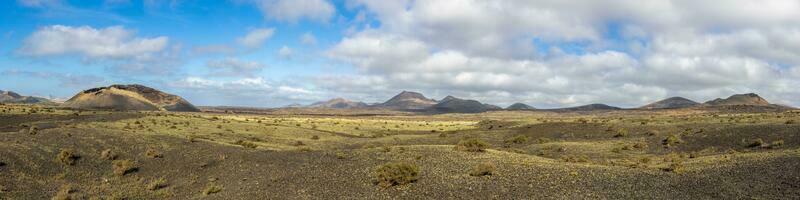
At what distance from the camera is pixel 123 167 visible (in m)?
33.0

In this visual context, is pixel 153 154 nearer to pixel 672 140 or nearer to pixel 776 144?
pixel 672 140

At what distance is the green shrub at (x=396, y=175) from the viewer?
84.4ft

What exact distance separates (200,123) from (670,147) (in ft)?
189

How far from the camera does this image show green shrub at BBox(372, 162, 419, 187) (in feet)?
84.4

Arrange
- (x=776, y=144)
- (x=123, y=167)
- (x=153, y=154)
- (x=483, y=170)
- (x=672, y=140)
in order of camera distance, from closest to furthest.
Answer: (x=483, y=170)
(x=123, y=167)
(x=153, y=154)
(x=776, y=144)
(x=672, y=140)

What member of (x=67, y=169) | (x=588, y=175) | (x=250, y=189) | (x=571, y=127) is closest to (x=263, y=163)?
(x=250, y=189)

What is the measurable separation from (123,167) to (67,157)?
364 centimetres

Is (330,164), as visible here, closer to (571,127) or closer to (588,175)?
(588,175)

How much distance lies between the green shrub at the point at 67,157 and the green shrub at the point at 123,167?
2.28 metres

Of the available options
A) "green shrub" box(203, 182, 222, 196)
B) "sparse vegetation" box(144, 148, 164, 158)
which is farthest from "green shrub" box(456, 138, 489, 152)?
"sparse vegetation" box(144, 148, 164, 158)

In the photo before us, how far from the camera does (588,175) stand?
25562 millimetres

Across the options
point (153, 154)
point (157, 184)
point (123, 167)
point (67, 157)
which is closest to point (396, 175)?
point (157, 184)

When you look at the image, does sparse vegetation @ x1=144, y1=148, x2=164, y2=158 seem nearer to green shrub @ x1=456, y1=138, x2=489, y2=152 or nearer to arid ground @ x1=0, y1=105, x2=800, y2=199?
arid ground @ x1=0, y1=105, x2=800, y2=199

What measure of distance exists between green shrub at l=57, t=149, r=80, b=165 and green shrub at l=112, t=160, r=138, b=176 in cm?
228
